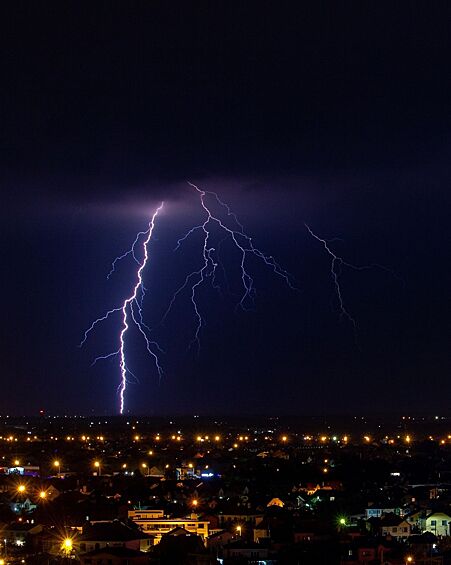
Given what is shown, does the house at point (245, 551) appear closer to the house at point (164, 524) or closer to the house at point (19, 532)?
the house at point (164, 524)

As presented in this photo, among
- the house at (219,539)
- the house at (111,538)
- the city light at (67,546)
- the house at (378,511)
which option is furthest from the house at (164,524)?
the house at (378,511)

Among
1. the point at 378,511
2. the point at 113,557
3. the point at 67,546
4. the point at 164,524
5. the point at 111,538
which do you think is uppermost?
the point at 378,511

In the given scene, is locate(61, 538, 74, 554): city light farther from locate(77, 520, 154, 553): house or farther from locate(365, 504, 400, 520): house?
locate(365, 504, 400, 520): house

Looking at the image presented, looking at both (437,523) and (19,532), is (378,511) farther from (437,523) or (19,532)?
(19,532)

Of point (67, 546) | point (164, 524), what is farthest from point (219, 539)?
point (67, 546)

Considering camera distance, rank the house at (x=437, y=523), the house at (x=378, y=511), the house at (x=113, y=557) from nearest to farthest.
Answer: the house at (x=113, y=557), the house at (x=437, y=523), the house at (x=378, y=511)

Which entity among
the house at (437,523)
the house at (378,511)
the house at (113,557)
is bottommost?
the house at (113,557)

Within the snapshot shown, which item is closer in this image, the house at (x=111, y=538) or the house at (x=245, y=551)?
the house at (x=245, y=551)

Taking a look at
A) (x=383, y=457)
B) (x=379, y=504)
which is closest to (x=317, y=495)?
(x=379, y=504)

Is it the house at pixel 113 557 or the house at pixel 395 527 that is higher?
the house at pixel 395 527
